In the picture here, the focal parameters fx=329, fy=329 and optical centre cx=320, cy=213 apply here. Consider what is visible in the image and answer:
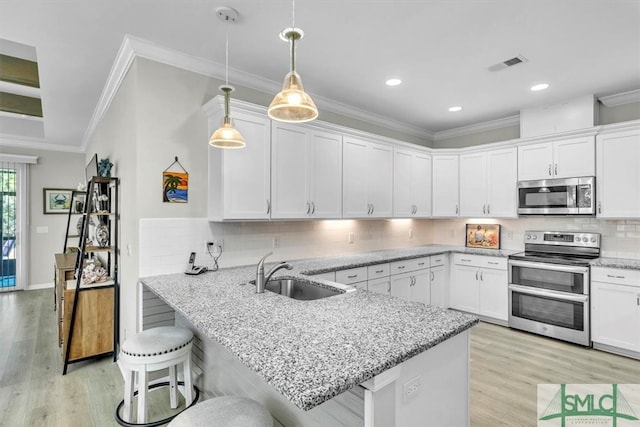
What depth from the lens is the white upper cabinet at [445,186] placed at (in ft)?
16.0

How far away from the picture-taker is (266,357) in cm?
118

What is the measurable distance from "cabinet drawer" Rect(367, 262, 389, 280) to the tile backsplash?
1.96 ft

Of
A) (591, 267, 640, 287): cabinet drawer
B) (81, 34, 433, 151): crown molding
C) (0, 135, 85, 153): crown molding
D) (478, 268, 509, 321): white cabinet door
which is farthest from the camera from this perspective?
(0, 135, 85, 153): crown molding

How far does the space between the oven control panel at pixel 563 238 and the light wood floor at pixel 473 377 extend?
1.21 m

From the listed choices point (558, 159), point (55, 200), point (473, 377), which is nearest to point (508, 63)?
point (558, 159)

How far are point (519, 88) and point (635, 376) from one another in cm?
294

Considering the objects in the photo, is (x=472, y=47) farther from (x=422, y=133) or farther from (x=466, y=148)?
(x=422, y=133)

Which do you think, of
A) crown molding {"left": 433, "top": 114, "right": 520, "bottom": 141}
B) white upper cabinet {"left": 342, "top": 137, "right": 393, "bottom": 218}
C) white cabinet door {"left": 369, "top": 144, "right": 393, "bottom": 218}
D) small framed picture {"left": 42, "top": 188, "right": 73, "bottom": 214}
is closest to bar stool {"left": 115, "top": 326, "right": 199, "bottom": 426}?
white upper cabinet {"left": 342, "top": 137, "right": 393, "bottom": 218}

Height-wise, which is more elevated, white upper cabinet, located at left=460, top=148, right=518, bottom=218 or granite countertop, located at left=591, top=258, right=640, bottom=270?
white upper cabinet, located at left=460, top=148, right=518, bottom=218

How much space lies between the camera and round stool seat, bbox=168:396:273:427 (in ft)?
4.37

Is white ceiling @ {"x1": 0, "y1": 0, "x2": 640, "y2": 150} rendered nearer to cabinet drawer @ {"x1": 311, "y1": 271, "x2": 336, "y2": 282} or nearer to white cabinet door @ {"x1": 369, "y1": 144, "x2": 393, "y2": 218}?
white cabinet door @ {"x1": 369, "y1": 144, "x2": 393, "y2": 218}

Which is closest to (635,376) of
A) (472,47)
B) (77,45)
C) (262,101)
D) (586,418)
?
(586,418)

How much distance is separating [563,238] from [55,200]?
8484 millimetres

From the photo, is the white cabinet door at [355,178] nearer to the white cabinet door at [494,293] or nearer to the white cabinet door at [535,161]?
the white cabinet door at [494,293]
